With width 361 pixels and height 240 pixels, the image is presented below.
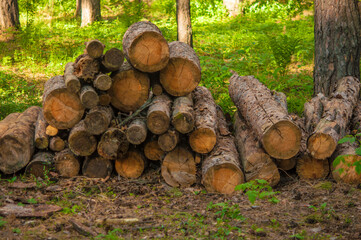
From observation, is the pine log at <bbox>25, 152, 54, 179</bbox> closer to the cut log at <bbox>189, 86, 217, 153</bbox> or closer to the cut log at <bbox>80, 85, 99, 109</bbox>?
the cut log at <bbox>80, 85, 99, 109</bbox>

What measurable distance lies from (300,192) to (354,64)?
3633 millimetres

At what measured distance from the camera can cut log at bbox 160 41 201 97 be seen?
225 inches

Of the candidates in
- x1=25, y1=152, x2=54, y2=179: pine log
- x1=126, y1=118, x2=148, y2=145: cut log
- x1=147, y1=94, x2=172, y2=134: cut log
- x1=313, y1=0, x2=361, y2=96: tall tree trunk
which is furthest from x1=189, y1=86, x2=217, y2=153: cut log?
x1=313, y1=0, x2=361, y2=96: tall tree trunk

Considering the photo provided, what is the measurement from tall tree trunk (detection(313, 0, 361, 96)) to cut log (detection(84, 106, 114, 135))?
4.41 meters

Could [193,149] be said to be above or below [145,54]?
below

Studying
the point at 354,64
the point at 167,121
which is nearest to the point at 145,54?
the point at 167,121

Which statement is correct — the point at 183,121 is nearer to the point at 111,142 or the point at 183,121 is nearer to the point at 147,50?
the point at 111,142

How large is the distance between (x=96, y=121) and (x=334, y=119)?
3.31 metres

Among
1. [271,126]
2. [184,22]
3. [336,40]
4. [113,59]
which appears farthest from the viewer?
[184,22]

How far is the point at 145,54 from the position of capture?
547cm

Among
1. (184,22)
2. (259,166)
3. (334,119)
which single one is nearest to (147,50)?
(259,166)

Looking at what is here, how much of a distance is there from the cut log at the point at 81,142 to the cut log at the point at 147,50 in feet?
3.84

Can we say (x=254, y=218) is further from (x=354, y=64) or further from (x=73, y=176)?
(x=354, y=64)

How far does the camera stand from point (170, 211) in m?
4.58
